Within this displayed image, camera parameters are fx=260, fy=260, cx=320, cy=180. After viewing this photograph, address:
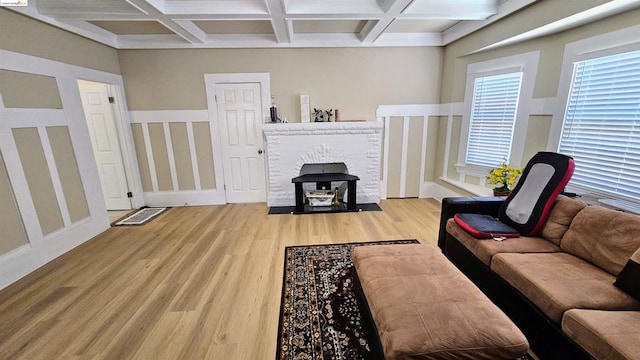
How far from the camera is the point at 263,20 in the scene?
3.11 meters

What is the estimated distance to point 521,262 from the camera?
1.67 metres

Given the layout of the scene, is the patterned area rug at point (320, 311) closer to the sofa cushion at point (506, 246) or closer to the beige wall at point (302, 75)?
the sofa cushion at point (506, 246)

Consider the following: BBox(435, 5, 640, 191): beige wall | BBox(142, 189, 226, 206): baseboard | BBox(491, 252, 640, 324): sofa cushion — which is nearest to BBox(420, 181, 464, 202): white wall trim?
BBox(435, 5, 640, 191): beige wall

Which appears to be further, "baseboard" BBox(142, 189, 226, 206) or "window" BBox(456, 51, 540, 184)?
"baseboard" BBox(142, 189, 226, 206)

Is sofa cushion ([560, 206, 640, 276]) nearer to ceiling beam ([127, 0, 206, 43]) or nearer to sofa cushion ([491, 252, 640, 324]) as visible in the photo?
sofa cushion ([491, 252, 640, 324])

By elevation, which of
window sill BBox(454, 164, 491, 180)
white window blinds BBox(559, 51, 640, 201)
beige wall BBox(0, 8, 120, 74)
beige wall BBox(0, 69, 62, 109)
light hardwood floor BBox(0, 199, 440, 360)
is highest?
beige wall BBox(0, 8, 120, 74)

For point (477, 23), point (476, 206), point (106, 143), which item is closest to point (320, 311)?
point (476, 206)

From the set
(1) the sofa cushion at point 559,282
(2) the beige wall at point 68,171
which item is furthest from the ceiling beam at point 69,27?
(1) the sofa cushion at point 559,282

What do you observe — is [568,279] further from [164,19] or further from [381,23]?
[164,19]

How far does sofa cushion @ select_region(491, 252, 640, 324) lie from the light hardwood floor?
50.7 inches

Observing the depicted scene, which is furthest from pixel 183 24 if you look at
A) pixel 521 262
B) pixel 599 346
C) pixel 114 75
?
pixel 599 346

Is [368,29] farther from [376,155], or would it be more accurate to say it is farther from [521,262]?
[521,262]

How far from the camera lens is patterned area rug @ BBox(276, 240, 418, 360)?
5.19ft

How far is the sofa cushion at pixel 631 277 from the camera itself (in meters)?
1.31
